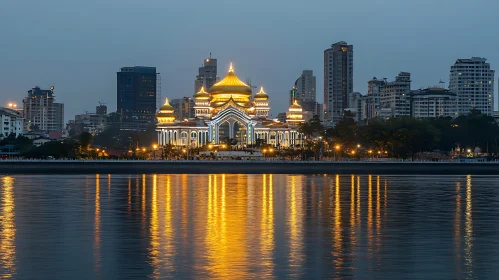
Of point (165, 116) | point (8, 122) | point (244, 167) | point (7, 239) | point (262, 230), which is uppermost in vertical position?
point (8, 122)

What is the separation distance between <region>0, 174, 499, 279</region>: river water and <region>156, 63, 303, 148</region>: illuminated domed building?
89.6 metres

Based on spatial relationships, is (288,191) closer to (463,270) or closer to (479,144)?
(463,270)

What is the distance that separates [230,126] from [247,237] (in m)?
115

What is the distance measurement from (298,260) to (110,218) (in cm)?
1477

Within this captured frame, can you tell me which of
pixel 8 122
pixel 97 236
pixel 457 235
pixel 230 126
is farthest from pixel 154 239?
pixel 8 122

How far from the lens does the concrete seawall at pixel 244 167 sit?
104562mm

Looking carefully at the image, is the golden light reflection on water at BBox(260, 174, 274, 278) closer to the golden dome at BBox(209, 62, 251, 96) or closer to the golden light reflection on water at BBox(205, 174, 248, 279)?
the golden light reflection on water at BBox(205, 174, 248, 279)

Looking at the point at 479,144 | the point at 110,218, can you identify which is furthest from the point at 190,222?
the point at 479,144

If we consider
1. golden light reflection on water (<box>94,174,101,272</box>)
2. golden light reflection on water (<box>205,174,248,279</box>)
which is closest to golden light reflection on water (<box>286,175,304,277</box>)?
golden light reflection on water (<box>205,174,248,279</box>)

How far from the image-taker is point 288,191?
203 ft

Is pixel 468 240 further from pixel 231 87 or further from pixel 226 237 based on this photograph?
pixel 231 87

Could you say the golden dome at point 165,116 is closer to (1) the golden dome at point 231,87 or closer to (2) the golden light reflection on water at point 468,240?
(1) the golden dome at point 231,87

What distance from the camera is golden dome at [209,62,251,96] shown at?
153375mm

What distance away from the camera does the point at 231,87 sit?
153 metres
